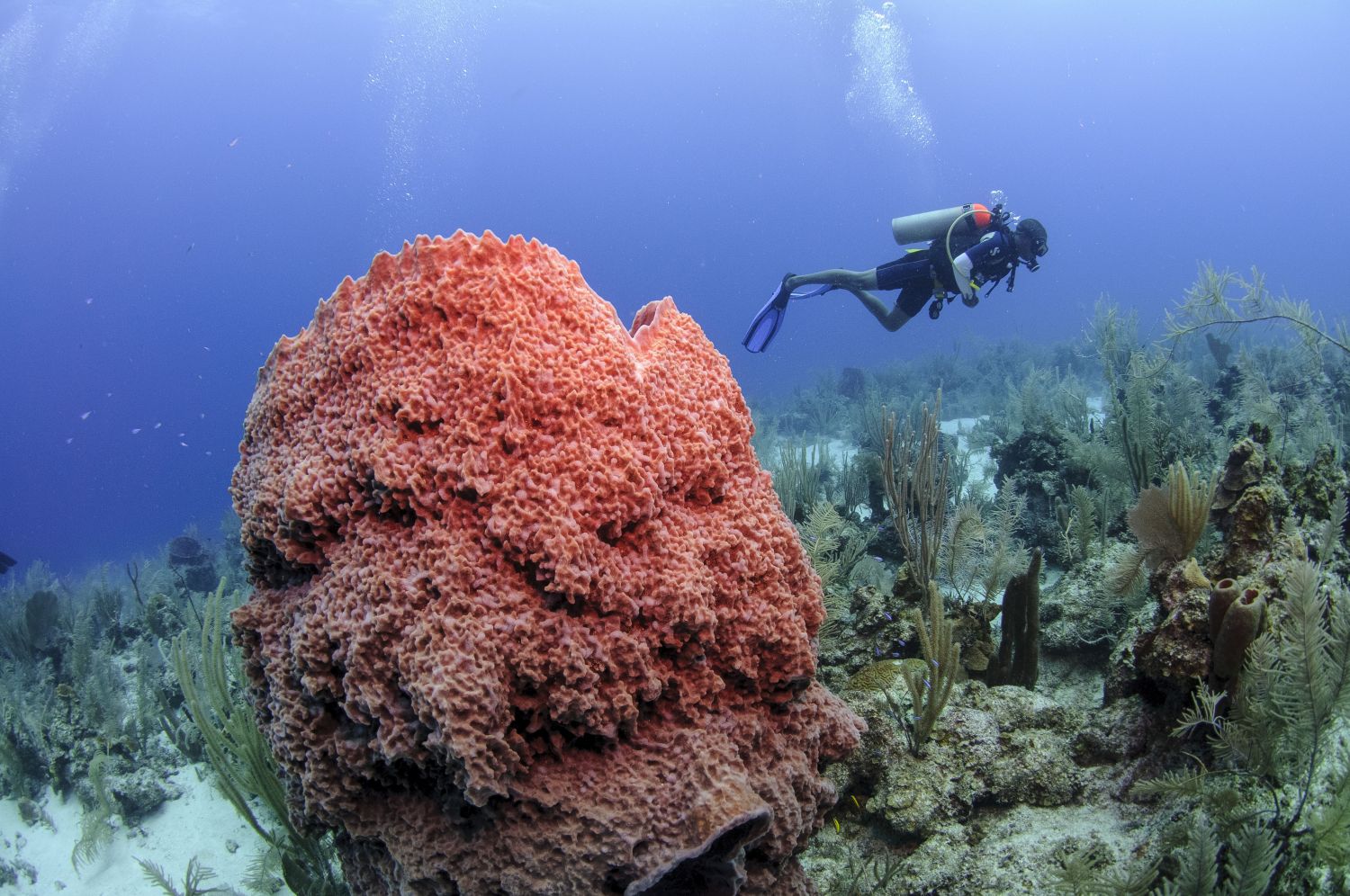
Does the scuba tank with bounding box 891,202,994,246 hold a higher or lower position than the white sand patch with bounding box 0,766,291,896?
higher

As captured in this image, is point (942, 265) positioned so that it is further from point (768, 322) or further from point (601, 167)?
point (601, 167)

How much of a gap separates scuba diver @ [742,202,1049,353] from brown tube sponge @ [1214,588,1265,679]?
6.93 m

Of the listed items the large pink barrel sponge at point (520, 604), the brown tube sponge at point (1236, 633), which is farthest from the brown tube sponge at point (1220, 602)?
the large pink barrel sponge at point (520, 604)

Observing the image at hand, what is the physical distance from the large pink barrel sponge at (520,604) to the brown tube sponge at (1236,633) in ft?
4.77

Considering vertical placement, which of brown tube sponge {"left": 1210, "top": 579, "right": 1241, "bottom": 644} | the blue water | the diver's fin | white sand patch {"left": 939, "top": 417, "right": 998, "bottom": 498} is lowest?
brown tube sponge {"left": 1210, "top": 579, "right": 1241, "bottom": 644}

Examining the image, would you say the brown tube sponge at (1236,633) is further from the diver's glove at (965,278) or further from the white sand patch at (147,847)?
the diver's glove at (965,278)

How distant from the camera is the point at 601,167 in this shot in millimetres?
121250

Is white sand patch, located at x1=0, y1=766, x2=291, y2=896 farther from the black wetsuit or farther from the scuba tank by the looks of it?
the scuba tank

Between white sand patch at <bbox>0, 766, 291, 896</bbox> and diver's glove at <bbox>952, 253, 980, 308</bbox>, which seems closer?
white sand patch at <bbox>0, 766, 291, 896</bbox>

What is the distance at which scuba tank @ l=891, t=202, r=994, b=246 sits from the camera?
30.9ft

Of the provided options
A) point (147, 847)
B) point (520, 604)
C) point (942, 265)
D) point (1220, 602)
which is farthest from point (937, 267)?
point (147, 847)

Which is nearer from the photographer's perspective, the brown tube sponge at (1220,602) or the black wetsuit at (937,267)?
Result: the brown tube sponge at (1220,602)

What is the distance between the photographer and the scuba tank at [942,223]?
9.42 meters

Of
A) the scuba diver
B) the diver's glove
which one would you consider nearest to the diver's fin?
the scuba diver
